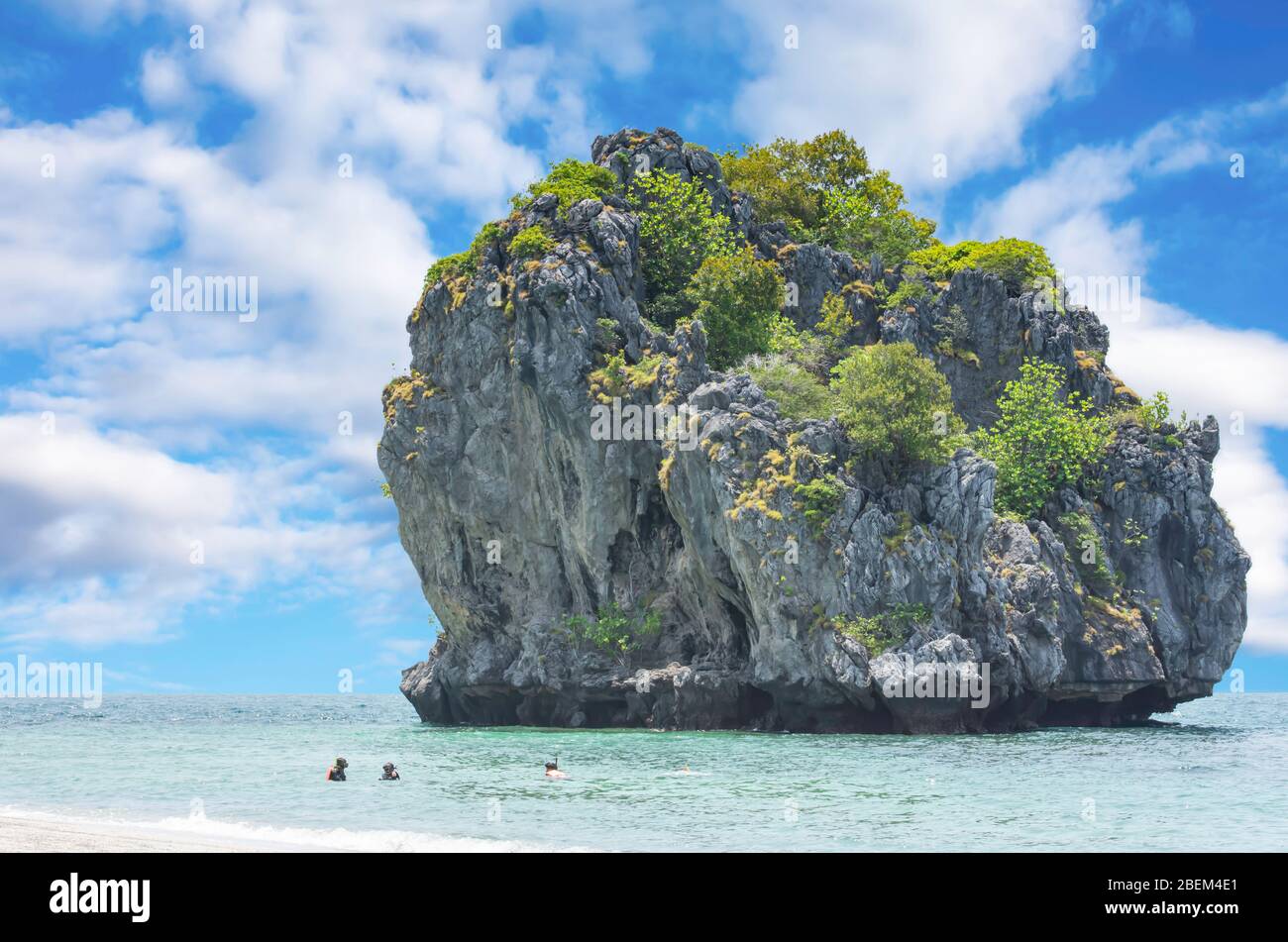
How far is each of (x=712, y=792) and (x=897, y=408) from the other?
23455mm

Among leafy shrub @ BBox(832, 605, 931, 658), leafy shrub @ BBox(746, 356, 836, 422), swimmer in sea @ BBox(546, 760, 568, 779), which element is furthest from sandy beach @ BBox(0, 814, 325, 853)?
leafy shrub @ BBox(746, 356, 836, 422)

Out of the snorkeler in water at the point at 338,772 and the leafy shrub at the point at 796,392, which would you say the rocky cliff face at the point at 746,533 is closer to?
the leafy shrub at the point at 796,392

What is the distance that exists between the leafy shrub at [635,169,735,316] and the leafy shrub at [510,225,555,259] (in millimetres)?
7267

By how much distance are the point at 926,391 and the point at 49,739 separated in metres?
45.1

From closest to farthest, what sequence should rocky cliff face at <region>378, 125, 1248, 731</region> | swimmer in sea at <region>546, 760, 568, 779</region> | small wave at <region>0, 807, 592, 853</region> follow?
small wave at <region>0, 807, 592, 853</region>, swimmer in sea at <region>546, 760, 568, 779</region>, rocky cliff face at <region>378, 125, 1248, 731</region>

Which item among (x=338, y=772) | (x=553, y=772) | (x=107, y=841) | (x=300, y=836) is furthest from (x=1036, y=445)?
(x=107, y=841)

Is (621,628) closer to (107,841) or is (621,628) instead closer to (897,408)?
(897,408)

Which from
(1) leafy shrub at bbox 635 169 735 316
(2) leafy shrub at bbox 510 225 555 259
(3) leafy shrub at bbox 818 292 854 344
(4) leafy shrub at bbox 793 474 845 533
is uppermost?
(1) leafy shrub at bbox 635 169 735 316

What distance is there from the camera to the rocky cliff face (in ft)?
143

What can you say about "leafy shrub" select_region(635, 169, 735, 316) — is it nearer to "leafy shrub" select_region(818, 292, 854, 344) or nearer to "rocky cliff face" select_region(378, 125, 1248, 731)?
"rocky cliff face" select_region(378, 125, 1248, 731)

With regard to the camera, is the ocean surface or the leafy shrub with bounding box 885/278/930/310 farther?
the leafy shrub with bounding box 885/278/930/310

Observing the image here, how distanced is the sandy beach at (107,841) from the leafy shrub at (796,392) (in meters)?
32.7
